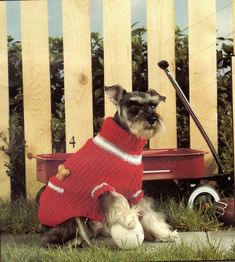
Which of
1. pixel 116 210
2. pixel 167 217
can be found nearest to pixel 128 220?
pixel 116 210

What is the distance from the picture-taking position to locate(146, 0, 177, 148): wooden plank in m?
4.38

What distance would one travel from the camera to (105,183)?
13.9 ft

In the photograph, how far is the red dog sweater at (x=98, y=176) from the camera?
4.24 m

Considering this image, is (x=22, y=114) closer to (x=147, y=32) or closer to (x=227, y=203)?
(x=147, y=32)

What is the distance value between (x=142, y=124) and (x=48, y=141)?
0.69m

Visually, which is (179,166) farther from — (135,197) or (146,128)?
(146,128)

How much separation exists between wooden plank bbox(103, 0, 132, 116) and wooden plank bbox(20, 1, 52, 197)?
0.39m

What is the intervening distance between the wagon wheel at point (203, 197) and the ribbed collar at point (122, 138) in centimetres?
56

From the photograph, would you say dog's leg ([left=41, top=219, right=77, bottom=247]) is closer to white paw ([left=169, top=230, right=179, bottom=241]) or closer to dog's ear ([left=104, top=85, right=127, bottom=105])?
white paw ([left=169, top=230, right=179, bottom=241])

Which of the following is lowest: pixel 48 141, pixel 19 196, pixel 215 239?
pixel 215 239

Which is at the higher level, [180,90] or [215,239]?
[180,90]

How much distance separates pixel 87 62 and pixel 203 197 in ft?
3.95

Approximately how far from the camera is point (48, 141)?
442 centimetres

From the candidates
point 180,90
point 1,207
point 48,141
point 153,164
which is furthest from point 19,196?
point 180,90
